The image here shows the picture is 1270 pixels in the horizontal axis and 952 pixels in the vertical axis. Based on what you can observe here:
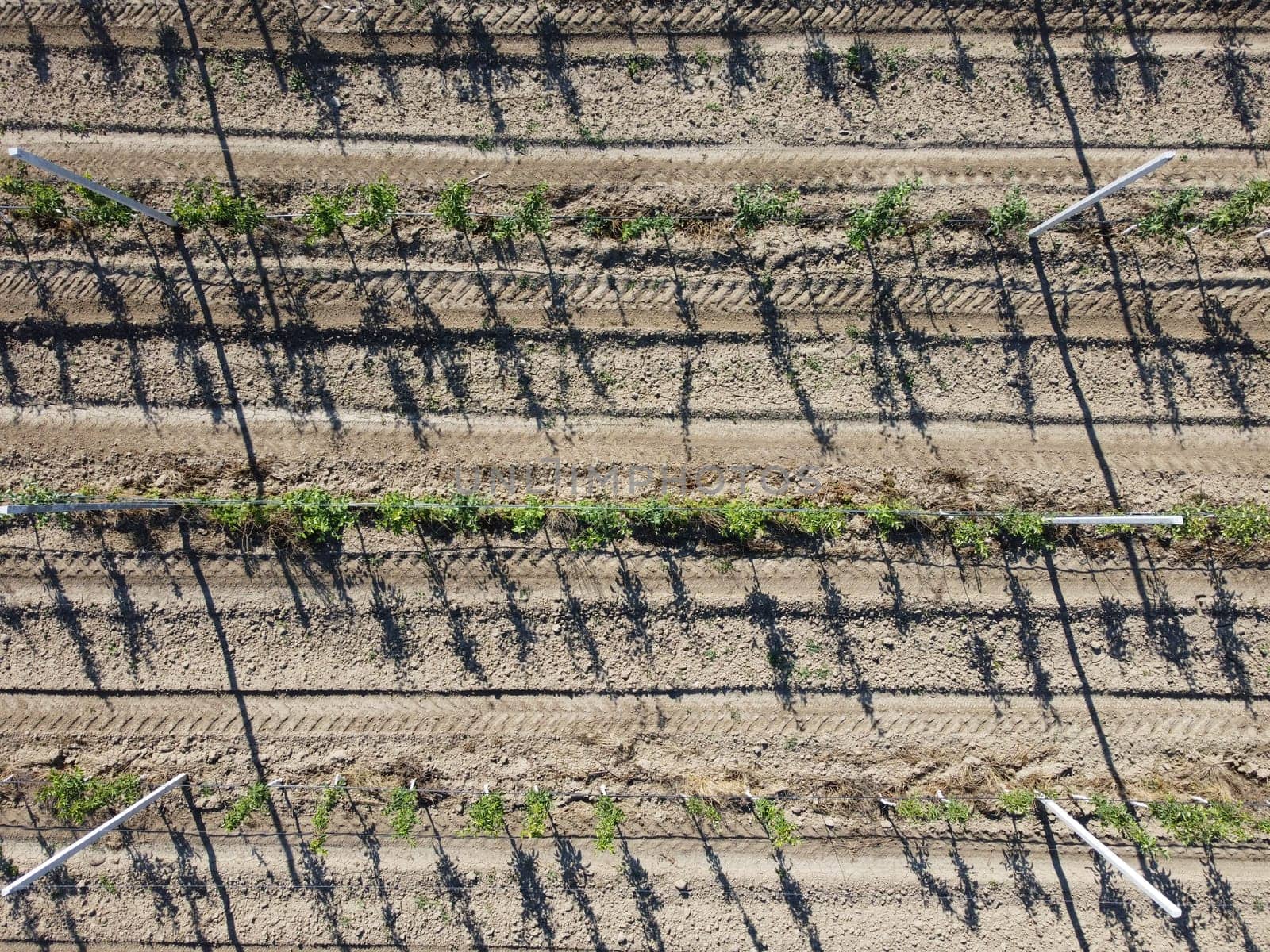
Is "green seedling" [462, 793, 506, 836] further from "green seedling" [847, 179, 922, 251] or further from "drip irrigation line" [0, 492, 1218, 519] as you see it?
"green seedling" [847, 179, 922, 251]

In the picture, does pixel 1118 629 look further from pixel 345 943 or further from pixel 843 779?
pixel 345 943

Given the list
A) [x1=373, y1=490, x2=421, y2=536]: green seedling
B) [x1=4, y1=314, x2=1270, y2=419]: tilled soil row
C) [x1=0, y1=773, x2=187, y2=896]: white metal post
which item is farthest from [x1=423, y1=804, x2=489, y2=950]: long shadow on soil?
[x1=4, y1=314, x2=1270, y2=419]: tilled soil row

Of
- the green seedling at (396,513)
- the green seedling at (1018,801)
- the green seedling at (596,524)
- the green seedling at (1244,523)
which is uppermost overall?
the green seedling at (396,513)

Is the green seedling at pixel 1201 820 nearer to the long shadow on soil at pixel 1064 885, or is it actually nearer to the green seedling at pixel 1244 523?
the long shadow on soil at pixel 1064 885

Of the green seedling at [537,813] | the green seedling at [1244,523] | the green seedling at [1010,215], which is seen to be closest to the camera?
the green seedling at [537,813]

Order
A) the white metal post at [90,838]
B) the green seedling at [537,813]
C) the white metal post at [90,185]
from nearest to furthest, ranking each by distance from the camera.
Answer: the white metal post at [90,185] < the white metal post at [90,838] < the green seedling at [537,813]

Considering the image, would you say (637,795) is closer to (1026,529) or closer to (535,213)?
(1026,529)

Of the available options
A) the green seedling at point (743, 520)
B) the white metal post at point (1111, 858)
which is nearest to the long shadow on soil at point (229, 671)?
the green seedling at point (743, 520)

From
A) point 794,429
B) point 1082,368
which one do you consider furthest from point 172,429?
point 1082,368
